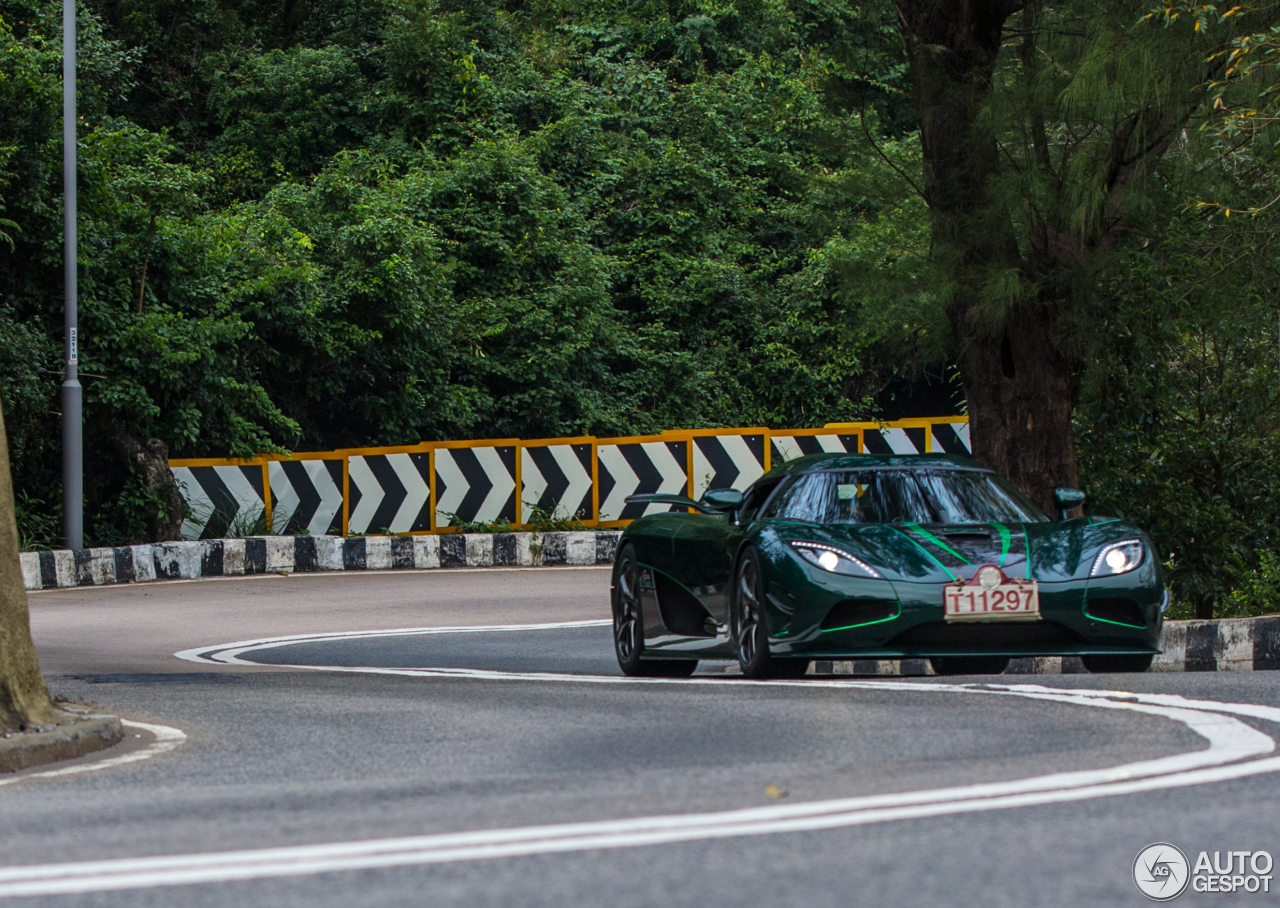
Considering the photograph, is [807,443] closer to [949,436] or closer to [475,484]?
[949,436]

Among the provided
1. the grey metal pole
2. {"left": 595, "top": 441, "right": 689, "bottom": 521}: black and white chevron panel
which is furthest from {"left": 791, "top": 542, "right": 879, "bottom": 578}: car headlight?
{"left": 595, "top": 441, "right": 689, "bottom": 521}: black and white chevron panel

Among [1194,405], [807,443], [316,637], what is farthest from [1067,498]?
[807,443]

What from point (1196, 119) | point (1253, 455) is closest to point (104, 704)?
point (1196, 119)

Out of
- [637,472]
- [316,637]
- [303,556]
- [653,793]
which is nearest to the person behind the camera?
[653,793]

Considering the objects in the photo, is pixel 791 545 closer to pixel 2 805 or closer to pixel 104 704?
pixel 104 704

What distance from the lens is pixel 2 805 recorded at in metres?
5.55

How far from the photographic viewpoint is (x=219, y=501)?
2267 cm

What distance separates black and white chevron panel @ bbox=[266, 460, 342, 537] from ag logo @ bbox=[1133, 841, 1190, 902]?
20051 mm

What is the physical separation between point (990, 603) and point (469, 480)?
55.0 feet

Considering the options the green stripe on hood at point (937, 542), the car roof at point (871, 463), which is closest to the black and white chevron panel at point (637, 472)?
the car roof at point (871, 463)

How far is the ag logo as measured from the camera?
377cm

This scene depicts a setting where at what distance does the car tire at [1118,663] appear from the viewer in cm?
870

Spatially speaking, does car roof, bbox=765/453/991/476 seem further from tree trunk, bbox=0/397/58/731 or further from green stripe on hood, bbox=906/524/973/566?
tree trunk, bbox=0/397/58/731

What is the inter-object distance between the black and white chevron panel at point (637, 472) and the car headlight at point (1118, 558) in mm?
16391
